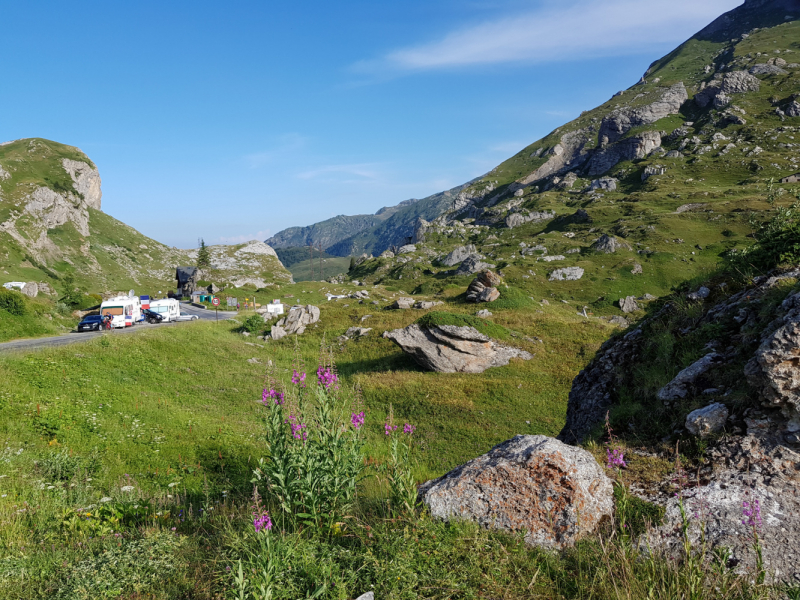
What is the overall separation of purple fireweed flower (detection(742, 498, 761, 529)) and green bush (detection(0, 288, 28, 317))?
42383mm

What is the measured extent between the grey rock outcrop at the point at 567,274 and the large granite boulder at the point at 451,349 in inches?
1409

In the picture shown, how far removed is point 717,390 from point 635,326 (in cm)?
480

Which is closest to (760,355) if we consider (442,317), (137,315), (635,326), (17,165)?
(635,326)

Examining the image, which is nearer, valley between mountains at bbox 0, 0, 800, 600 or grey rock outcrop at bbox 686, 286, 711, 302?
valley between mountains at bbox 0, 0, 800, 600

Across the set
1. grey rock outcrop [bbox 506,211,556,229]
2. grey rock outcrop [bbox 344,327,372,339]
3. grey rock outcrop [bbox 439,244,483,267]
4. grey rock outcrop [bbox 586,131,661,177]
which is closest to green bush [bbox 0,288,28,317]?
grey rock outcrop [bbox 344,327,372,339]

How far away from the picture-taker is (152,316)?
Answer: 50.8m

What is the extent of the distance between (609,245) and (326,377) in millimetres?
71337

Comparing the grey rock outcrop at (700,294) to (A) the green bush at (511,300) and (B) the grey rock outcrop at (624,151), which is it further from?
(B) the grey rock outcrop at (624,151)

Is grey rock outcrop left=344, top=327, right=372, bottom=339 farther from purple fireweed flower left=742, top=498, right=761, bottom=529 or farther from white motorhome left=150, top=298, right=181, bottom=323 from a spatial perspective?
white motorhome left=150, top=298, right=181, bottom=323

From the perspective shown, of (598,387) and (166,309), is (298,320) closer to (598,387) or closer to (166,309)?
(166,309)

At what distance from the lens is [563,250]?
259ft

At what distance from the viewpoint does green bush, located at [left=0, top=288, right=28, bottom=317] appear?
30.6 m

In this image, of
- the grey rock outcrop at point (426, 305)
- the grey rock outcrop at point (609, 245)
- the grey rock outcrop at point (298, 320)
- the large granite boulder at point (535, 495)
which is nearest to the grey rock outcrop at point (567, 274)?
the grey rock outcrop at point (609, 245)

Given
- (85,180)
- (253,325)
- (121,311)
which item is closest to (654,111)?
(253,325)
